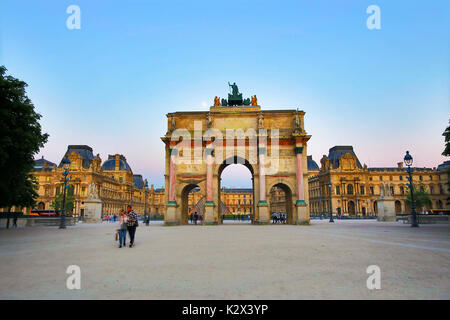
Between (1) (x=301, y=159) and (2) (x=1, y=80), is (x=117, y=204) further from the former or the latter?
(2) (x=1, y=80)

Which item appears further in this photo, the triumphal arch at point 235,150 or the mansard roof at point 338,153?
the mansard roof at point 338,153

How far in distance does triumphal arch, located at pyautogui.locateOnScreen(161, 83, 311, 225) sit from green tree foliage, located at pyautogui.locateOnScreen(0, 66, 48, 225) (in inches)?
665

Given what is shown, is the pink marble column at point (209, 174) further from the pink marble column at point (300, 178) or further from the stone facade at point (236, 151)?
the pink marble column at point (300, 178)

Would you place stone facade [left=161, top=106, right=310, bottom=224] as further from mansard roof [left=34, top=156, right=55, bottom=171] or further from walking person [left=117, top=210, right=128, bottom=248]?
mansard roof [left=34, top=156, right=55, bottom=171]

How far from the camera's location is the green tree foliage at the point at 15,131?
653 inches

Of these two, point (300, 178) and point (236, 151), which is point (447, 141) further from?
point (236, 151)

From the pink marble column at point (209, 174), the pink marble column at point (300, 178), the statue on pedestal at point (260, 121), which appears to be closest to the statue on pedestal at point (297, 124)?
the pink marble column at point (300, 178)

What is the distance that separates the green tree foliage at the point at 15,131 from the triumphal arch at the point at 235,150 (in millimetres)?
16884

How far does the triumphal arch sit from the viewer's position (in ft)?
114

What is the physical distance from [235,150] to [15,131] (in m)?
23.2

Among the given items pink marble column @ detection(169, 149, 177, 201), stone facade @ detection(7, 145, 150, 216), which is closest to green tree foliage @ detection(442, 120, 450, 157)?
pink marble column @ detection(169, 149, 177, 201)

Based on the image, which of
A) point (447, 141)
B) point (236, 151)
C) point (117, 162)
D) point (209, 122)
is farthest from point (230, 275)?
point (117, 162)

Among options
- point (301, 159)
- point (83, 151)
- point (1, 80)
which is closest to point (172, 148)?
point (301, 159)

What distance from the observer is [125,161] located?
371 ft
